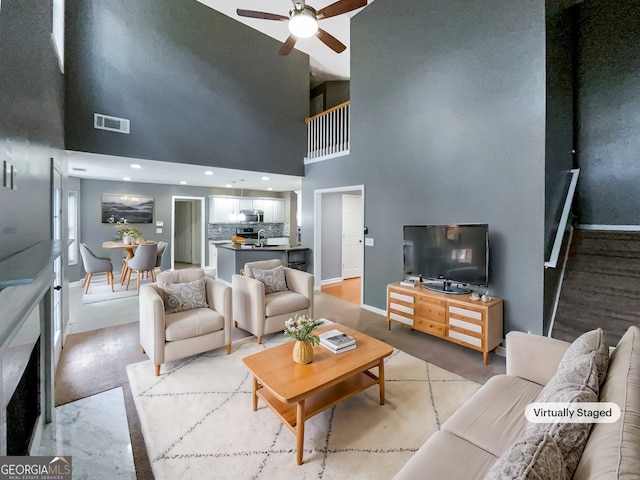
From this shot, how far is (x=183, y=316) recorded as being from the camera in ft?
9.70

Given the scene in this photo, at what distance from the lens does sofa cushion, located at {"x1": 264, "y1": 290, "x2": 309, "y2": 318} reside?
3432 mm

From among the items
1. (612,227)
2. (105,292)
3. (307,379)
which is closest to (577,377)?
(307,379)

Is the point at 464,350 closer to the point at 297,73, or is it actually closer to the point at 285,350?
the point at 285,350

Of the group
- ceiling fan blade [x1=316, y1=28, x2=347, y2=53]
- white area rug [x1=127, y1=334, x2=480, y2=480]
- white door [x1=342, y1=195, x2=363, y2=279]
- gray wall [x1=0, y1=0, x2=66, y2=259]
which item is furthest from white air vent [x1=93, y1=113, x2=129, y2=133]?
white door [x1=342, y1=195, x2=363, y2=279]

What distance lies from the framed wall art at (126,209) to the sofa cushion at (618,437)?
27.7ft

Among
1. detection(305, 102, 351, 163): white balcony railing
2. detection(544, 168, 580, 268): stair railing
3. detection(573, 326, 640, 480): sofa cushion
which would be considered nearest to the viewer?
detection(573, 326, 640, 480): sofa cushion

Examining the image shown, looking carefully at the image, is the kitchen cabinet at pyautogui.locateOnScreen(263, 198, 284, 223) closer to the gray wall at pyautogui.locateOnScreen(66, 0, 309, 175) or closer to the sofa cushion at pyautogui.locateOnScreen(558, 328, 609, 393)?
the gray wall at pyautogui.locateOnScreen(66, 0, 309, 175)

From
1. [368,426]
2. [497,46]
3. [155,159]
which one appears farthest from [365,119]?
[368,426]

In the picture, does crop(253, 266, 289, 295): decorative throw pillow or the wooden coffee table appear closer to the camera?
the wooden coffee table

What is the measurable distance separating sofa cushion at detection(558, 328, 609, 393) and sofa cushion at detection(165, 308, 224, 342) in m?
2.74

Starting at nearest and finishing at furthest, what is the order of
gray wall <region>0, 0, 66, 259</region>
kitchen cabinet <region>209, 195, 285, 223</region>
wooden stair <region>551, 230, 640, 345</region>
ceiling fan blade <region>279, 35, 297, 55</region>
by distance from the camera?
gray wall <region>0, 0, 66, 259</region>, wooden stair <region>551, 230, 640, 345</region>, ceiling fan blade <region>279, 35, 297, 55</region>, kitchen cabinet <region>209, 195, 285, 223</region>

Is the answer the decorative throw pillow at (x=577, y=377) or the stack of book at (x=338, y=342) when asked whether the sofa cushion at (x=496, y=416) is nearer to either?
the decorative throw pillow at (x=577, y=377)

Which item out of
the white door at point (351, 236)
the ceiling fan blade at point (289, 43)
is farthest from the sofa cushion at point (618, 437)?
the white door at point (351, 236)

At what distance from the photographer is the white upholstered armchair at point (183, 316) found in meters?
2.70
